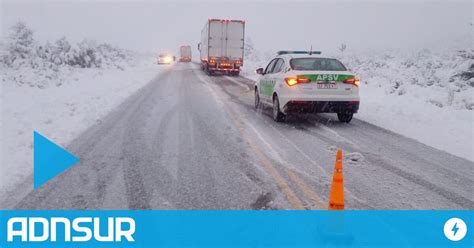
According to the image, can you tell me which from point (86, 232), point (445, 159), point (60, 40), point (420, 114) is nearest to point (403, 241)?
point (86, 232)

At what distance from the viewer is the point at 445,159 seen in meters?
6.96

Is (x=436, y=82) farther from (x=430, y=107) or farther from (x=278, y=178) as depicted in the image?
(x=278, y=178)

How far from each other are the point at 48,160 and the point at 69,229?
2.64 metres

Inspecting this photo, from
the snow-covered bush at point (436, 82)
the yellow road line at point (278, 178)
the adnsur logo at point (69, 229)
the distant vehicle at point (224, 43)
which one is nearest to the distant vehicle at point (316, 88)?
the yellow road line at point (278, 178)

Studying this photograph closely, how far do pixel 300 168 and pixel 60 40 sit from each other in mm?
37936

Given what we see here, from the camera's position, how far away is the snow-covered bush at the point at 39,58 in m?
23.5

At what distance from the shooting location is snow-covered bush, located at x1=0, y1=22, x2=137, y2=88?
23498mm

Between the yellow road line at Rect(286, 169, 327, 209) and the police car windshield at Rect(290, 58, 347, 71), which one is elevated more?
the police car windshield at Rect(290, 58, 347, 71)

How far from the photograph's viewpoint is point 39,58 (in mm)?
30312

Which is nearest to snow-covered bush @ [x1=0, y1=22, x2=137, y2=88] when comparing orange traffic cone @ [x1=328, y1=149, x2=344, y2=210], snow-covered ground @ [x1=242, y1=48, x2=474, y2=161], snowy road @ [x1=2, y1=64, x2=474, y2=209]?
snowy road @ [x1=2, y1=64, x2=474, y2=209]

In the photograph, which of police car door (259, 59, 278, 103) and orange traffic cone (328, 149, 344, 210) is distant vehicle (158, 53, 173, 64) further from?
orange traffic cone (328, 149, 344, 210)

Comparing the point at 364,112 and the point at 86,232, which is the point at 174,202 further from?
the point at 364,112

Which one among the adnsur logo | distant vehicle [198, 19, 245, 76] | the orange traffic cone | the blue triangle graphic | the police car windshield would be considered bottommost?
the adnsur logo

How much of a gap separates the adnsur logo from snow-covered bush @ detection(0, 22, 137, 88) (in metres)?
19.3
